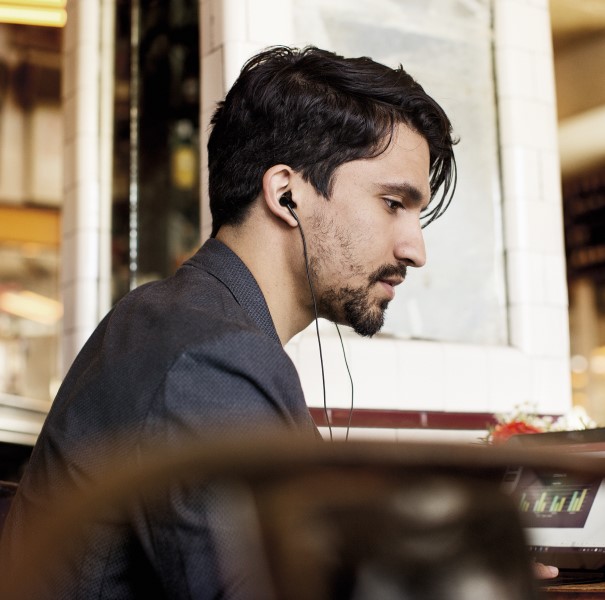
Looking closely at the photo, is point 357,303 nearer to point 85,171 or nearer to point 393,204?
point 393,204

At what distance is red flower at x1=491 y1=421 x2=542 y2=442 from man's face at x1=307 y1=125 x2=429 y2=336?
63cm

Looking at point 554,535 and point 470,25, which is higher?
point 470,25

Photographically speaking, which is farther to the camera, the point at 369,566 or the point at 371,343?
the point at 371,343

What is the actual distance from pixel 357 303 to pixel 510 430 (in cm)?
69

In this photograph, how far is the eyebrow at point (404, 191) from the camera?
133 cm

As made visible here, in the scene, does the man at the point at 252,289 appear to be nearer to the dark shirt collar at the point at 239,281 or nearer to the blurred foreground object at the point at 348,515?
the dark shirt collar at the point at 239,281

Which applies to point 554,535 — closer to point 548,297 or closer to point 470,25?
point 548,297

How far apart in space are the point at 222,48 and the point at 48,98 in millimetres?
4712

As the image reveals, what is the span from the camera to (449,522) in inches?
17.2

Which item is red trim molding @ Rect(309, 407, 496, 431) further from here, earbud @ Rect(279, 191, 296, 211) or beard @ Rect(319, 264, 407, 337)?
earbud @ Rect(279, 191, 296, 211)

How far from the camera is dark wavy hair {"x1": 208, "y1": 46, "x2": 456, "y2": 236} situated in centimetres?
134

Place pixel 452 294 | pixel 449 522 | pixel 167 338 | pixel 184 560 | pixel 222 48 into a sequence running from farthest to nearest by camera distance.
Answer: pixel 452 294 < pixel 222 48 < pixel 167 338 < pixel 184 560 < pixel 449 522

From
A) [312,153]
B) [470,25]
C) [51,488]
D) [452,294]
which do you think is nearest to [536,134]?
[470,25]

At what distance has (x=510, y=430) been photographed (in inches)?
75.0
